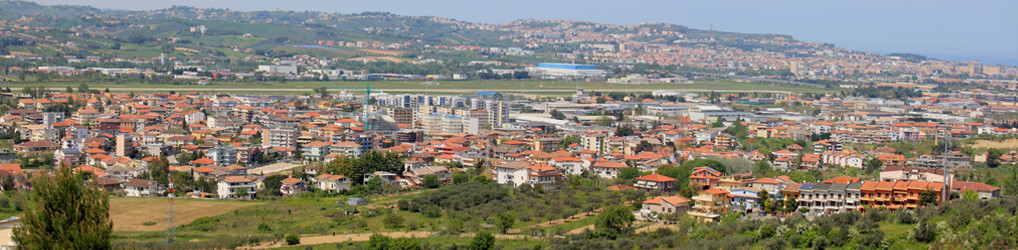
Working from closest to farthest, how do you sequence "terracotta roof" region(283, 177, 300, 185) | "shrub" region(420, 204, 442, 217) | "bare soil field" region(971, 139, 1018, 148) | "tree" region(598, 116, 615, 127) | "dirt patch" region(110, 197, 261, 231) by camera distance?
1. "dirt patch" region(110, 197, 261, 231)
2. "shrub" region(420, 204, 442, 217)
3. "terracotta roof" region(283, 177, 300, 185)
4. "bare soil field" region(971, 139, 1018, 148)
5. "tree" region(598, 116, 615, 127)

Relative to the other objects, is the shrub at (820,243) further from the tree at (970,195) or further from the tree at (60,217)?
the tree at (60,217)

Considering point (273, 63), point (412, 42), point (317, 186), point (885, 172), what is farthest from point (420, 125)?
point (412, 42)

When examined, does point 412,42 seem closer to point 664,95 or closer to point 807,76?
point 807,76

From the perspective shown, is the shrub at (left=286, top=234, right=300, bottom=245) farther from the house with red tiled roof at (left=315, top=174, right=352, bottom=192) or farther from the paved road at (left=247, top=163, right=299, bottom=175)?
the paved road at (left=247, top=163, right=299, bottom=175)

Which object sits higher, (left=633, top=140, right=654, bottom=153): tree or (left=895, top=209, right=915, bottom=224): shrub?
(left=895, top=209, right=915, bottom=224): shrub

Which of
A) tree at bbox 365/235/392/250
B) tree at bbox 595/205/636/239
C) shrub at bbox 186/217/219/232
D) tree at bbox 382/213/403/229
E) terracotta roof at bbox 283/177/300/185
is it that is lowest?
shrub at bbox 186/217/219/232

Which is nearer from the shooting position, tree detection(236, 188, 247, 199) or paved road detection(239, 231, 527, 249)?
paved road detection(239, 231, 527, 249)

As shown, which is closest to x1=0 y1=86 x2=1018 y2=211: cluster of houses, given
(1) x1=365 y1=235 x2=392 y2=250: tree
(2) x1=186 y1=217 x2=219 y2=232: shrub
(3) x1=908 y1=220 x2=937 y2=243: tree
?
(2) x1=186 y1=217 x2=219 y2=232: shrub
